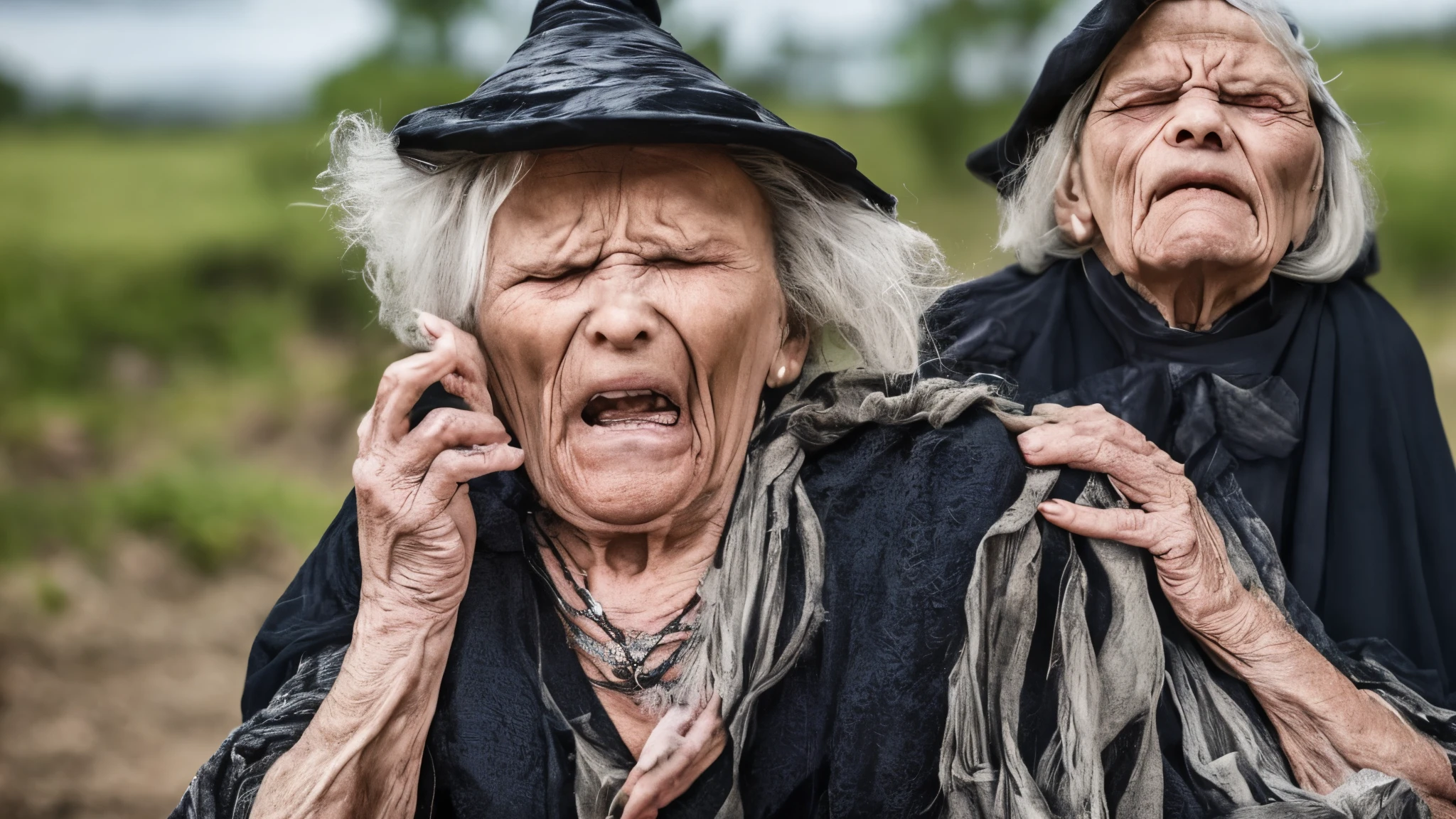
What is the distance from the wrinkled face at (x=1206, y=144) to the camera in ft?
8.19

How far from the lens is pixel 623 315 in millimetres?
2113

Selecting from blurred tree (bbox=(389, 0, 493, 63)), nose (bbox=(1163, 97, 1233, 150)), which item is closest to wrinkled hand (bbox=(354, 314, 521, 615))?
nose (bbox=(1163, 97, 1233, 150))

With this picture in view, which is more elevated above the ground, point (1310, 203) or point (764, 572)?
point (1310, 203)

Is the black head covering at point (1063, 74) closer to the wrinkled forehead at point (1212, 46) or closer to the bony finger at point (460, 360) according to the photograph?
the wrinkled forehead at point (1212, 46)

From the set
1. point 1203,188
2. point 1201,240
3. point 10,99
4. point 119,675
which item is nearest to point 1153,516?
point 1201,240

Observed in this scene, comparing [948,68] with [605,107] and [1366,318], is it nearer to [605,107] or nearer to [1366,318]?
[1366,318]

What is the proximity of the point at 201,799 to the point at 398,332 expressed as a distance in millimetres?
932

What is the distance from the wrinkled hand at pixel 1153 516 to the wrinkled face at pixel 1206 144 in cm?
48

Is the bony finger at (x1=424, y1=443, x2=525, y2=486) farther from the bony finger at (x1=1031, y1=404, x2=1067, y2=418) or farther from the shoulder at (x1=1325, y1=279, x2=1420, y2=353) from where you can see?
the shoulder at (x1=1325, y1=279, x2=1420, y2=353)

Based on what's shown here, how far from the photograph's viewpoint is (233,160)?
912 cm

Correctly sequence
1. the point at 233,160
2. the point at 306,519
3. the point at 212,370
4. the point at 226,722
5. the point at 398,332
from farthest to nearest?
the point at 233,160 < the point at 212,370 < the point at 306,519 < the point at 226,722 < the point at 398,332

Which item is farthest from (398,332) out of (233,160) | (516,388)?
(233,160)

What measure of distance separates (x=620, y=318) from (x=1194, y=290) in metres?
1.25

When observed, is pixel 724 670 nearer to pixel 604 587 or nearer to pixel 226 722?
pixel 604 587
